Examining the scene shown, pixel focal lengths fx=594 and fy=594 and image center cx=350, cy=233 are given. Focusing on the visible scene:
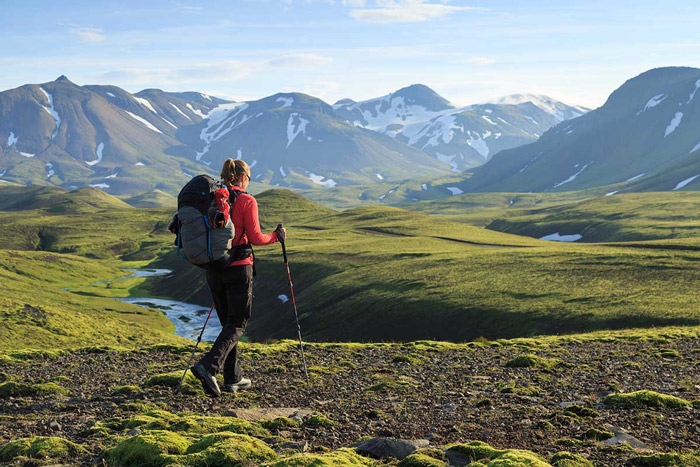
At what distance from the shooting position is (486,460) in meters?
12.2

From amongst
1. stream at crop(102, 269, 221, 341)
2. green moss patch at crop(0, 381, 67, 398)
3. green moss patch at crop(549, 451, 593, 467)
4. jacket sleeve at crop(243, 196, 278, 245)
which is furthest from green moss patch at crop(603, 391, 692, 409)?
stream at crop(102, 269, 221, 341)

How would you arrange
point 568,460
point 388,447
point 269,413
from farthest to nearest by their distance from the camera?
1. point 269,413
2. point 388,447
3. point 568,460

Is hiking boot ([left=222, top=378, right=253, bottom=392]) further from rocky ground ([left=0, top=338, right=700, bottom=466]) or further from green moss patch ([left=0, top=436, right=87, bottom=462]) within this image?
green moss patch ([left=0, top=436, right=87, bottom=462])

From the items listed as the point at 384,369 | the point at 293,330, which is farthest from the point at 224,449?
the point at 293,330

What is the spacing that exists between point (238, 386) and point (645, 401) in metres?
12.0

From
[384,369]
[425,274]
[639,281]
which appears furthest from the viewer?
[425,274]

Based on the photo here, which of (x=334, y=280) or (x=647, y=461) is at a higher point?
(x=647, y=461)

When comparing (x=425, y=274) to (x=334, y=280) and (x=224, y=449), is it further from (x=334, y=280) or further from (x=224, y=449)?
(x=224, y=449)

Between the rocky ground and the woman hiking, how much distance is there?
1.20 meters

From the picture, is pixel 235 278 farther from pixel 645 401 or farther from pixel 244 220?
pixel 645 401

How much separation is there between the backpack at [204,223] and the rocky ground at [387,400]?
4230mm

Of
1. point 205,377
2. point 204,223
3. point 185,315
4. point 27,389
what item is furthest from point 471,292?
point 204,223

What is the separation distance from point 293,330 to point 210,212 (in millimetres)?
70065

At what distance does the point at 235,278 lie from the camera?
16922mm
